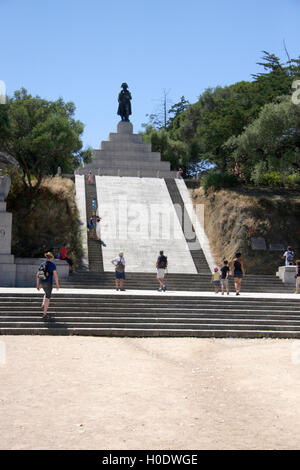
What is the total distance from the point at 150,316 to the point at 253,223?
14.4 meters

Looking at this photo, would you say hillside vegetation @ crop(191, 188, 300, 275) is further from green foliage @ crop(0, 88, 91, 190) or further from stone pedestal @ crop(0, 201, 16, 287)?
stone pedestal @ crop(0, 201, 16, 287)

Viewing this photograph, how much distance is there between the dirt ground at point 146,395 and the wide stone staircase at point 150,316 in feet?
3.49

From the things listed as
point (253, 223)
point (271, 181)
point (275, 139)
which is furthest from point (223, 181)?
point (253, 223)

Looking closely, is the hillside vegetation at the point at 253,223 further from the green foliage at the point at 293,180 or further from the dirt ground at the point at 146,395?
the dirt ground at the point at 146,395

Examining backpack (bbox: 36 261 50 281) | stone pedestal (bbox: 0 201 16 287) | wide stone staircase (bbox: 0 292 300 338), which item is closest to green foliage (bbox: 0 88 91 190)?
stone pedestal (bbox: 0 201 16 287)

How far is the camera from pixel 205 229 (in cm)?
3070

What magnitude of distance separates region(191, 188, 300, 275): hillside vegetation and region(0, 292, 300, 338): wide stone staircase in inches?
396

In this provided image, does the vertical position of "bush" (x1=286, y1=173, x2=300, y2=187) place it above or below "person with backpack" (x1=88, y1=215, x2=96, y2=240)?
above

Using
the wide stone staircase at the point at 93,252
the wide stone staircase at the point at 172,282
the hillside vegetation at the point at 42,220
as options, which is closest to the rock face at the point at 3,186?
the hillside vegetation at the point at 42,220

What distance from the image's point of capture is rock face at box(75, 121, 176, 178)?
4375 cm

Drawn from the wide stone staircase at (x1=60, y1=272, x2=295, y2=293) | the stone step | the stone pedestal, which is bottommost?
the stone step

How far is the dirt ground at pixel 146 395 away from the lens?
252 inches

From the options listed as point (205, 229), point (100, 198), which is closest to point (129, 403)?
point (205, 229)

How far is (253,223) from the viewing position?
28422mm
